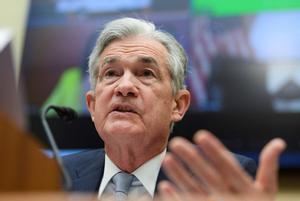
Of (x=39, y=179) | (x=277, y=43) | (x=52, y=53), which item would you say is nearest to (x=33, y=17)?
(x=52, y=53)

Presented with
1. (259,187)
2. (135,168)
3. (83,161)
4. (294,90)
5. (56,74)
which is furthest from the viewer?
(56,74)

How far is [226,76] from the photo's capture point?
285 cm

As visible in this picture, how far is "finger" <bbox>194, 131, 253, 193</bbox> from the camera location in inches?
33.4

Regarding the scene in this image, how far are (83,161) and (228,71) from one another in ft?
4.38

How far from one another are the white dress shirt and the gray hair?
0.76 feet

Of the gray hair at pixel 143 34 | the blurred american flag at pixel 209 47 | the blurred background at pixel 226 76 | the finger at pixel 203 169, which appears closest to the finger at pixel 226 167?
the finger at pixel 203 169

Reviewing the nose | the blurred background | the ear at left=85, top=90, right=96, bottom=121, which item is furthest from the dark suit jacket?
the blurred background

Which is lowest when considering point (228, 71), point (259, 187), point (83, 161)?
point (228, 71)

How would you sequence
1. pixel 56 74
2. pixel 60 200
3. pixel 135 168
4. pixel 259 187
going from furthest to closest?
pixel 56 74 < pixel 135 168 < pixel 259 187 < pixel 60 200

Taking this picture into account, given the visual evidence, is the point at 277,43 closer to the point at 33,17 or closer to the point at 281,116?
the point at 281,116

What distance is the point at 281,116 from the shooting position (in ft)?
9.21

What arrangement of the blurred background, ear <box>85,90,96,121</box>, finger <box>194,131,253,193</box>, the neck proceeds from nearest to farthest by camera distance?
finger <box>194,131,253,193</box>, the neck, ear <box>85,90,96,121</box>, the blurred background

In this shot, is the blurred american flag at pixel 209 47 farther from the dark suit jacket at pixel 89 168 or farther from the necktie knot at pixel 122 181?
the necktie knot at pixel 122 181

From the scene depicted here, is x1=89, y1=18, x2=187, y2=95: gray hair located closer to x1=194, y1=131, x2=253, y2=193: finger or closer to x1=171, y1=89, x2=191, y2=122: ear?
x1=171, y1=89, x2=191, y2=122: ear
